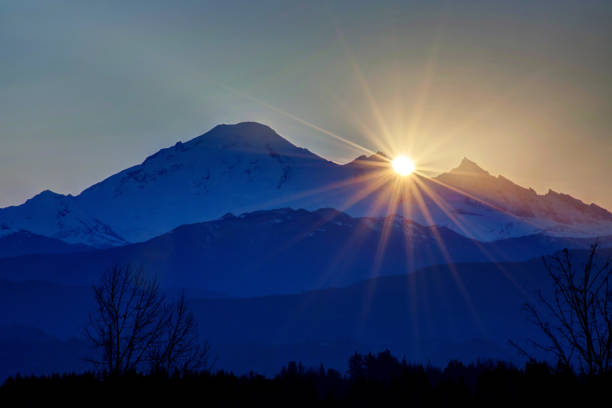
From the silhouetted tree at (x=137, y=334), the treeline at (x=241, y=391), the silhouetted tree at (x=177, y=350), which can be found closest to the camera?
the treeline at (x=241, y=391)

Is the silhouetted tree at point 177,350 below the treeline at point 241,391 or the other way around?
the other way around

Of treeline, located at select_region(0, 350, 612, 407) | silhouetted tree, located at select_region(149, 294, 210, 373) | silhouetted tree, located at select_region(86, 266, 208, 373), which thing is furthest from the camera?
silhouetted tree, located at select_region(149, 294, 210, 373)

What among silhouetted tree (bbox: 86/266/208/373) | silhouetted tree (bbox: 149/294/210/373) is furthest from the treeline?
silhouetted tree (bbox: 86/266/208/373)

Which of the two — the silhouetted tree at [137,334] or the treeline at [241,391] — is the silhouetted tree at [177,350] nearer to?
the silhouetted tree at [137,334]

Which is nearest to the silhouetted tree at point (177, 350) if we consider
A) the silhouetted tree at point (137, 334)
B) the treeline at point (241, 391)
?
the silhouetted tree at point (137, 334)

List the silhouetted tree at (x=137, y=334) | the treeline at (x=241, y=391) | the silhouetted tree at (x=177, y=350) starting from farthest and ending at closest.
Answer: the silhouetted tree at (x=177, y=350) < the silhouetted tree at (x=137, y=334) < the treeline at (x=241, y=391)

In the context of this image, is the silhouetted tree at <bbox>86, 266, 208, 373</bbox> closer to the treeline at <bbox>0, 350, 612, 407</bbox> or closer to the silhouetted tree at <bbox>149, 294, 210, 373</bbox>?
the silhouetted tree at <bbox>149, 294, 210, 373</bbox>

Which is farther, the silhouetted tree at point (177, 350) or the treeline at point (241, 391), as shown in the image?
the silhouetted tree at point (177, 350)

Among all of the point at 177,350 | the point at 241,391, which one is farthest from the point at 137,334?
the point at 241,391

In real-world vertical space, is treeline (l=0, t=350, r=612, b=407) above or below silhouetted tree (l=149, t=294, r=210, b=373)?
below

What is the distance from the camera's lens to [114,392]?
73.2ft

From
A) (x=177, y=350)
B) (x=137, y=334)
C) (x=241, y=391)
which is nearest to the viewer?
(x=177, y=350)

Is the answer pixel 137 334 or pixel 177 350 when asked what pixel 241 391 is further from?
pixel 137 334

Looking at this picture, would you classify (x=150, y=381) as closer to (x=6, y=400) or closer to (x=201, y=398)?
(x=201, y=398)
